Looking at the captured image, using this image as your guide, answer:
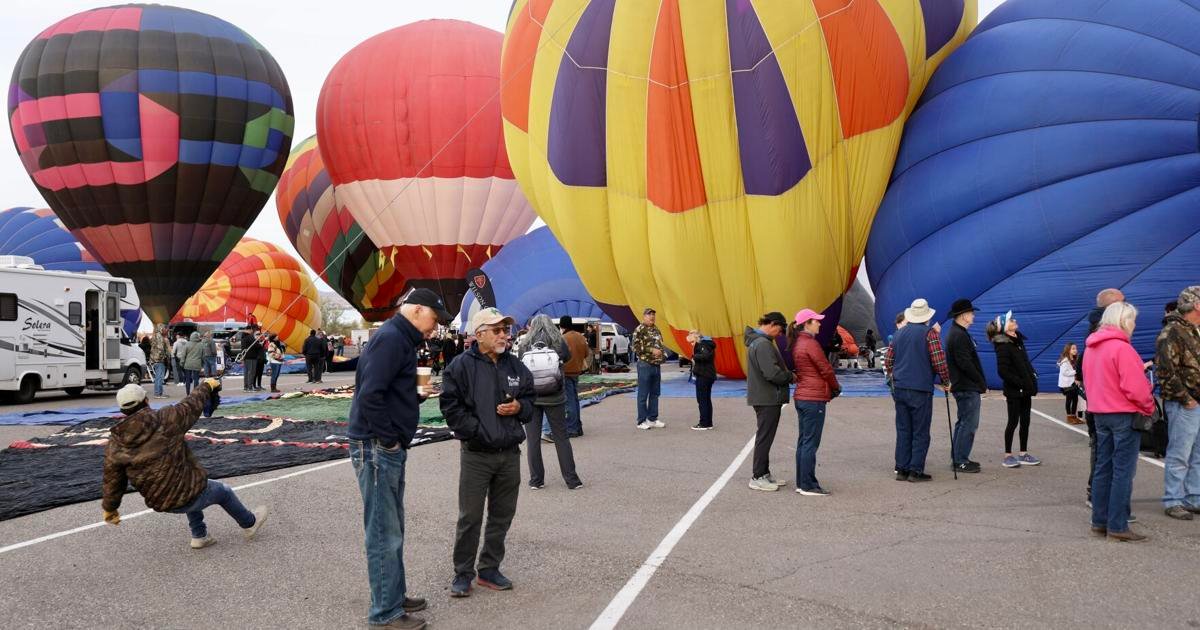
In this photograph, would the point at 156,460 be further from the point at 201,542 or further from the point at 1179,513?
the point at 1179,513

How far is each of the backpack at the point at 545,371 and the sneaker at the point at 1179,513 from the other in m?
4.43

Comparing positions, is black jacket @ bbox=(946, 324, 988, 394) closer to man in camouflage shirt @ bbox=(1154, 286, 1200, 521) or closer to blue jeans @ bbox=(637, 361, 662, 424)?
man in camouflage shirt @ bbox=(1154, 286, 1200, 521)

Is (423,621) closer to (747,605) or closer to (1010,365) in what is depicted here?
(747,605)

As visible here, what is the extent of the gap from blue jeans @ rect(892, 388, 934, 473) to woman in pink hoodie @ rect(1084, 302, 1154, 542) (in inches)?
68.5

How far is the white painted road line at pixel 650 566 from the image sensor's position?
152 inches

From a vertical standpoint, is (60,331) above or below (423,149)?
below

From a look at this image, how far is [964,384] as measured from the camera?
7.32 meters

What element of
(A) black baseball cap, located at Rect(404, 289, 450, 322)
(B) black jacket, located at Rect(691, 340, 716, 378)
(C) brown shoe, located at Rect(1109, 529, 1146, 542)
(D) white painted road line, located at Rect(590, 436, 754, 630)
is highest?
(A) black baseball cap, located at Rect(404, 289, 450, 322)

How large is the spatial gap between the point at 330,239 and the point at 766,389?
26.6 m

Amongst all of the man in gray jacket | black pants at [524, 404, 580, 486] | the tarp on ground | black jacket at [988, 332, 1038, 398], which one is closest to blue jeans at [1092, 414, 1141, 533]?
the man in gray jacket

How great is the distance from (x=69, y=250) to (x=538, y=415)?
3549 cm

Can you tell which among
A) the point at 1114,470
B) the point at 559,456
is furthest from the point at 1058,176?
the point at 559,456

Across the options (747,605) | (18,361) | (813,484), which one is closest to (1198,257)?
(813,484)

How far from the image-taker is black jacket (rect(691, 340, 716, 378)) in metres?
10.4
